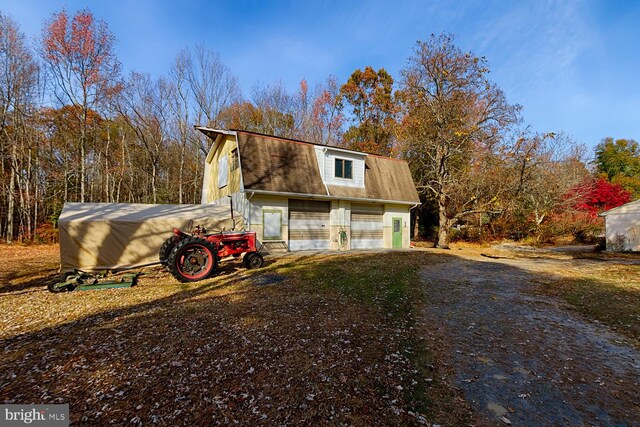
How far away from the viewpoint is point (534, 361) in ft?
12.8

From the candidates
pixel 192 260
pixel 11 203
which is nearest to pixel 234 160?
pixel 192 260

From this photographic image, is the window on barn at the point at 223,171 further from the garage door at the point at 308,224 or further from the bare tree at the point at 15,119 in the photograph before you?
the bare tree at the point at 15,119

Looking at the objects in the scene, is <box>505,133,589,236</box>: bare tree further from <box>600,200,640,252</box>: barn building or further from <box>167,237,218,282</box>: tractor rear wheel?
<box>167,237,218,282</box>: tractor rear wheel

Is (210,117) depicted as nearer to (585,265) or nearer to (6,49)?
(6,49)

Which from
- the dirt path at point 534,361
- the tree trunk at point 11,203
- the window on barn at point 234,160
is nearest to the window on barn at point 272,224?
the window on barn at point 234,160

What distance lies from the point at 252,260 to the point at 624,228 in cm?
2217

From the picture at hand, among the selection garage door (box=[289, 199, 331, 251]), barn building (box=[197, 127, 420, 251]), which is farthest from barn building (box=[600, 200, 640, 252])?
garage door (box=[289, 199, 331, 251])

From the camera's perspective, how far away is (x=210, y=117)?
2564cm

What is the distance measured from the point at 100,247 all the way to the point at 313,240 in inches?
365

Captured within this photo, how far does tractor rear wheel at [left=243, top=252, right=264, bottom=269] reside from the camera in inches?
397

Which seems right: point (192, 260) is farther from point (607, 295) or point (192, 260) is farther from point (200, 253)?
point (607, 295)

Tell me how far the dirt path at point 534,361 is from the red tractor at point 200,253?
20.8 feet

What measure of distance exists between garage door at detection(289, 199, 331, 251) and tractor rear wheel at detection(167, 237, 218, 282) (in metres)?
6.36

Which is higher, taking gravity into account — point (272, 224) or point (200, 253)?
point (272, 224)
